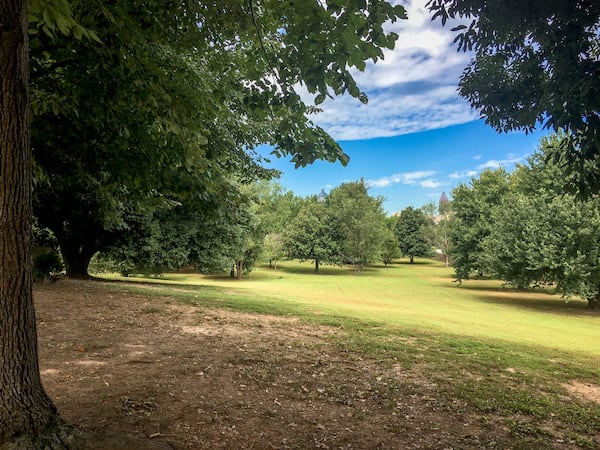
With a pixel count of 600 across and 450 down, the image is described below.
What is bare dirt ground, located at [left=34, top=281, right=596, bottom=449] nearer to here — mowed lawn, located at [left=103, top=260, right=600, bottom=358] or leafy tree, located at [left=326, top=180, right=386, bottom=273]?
mowed lawn, located at [left=103, top=260, right=600, bottom=358]

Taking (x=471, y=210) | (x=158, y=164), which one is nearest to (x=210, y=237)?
(x=158, y=164)

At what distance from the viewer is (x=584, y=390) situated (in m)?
5.07

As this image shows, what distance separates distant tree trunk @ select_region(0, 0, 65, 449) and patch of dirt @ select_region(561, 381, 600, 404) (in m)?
5.43

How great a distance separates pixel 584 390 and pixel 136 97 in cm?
649

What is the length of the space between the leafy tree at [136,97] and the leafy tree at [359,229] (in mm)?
44844

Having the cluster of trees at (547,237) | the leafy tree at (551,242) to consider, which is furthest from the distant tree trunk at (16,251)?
the leafy tree at (551,242)

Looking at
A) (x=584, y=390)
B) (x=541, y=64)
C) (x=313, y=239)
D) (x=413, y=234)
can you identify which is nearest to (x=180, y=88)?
(x=541, y=64)

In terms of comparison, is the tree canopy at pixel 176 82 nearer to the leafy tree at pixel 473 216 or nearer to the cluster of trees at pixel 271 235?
the cluster of trees at pixel 271 235

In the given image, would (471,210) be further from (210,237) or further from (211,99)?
(211,99)

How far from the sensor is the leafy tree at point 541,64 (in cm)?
414

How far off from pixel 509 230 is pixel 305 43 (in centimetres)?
2199

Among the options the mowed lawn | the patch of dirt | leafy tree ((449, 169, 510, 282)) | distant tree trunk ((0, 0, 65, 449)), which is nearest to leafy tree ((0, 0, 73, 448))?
distant tree trunk ((0, 0, 65, 449))

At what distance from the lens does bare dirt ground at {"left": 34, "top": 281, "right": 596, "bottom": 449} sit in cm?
328

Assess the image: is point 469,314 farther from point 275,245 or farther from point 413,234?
point 413,234
